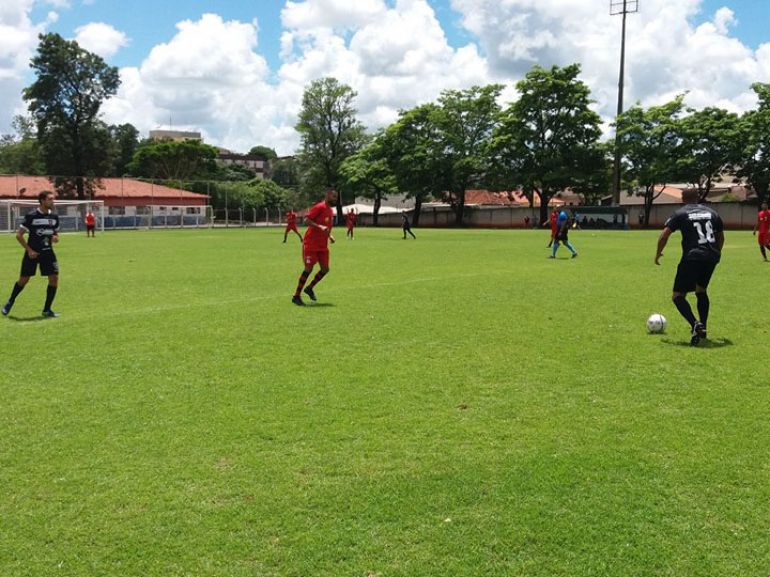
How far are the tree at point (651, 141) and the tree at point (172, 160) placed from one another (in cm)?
5454

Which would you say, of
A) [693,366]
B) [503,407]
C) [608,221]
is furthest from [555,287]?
[608,221]

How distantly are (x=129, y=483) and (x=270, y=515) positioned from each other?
1017mm

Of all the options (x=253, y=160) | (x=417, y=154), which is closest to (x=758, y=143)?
(x=417, y=154)

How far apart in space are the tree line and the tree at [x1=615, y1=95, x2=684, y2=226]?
0.29 ft

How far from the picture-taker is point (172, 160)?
290 feet

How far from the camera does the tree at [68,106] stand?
209 feet

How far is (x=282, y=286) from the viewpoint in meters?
14.4

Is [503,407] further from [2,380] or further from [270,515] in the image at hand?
[2,380]

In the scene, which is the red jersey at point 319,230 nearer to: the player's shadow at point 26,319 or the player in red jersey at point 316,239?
the player in red jersey at point 316,239

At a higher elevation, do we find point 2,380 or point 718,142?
point 718,142

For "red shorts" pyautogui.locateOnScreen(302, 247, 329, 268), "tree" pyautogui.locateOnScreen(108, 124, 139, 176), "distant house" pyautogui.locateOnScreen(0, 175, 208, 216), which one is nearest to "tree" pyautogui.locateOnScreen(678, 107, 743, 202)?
"distant house" pyautogui.locateOnScreen(0, 175, 208, 216)

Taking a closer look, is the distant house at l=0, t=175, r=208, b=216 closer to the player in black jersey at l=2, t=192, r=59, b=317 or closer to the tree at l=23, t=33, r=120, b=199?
the tree at l=23, t=33, r=120, b=199

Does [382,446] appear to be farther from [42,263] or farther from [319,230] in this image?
[42,263]

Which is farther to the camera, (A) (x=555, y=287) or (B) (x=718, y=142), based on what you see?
(B) (x=718, y=142)
